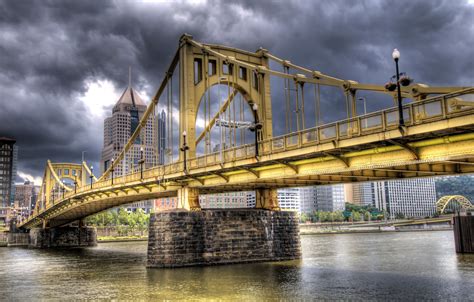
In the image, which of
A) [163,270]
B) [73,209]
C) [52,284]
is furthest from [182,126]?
[73,209]

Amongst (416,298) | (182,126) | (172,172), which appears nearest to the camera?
(416,298)

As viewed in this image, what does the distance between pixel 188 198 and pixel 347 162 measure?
19.3 m

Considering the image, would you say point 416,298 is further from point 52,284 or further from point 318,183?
point 52,284

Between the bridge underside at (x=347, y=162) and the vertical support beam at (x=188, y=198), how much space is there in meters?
0.46

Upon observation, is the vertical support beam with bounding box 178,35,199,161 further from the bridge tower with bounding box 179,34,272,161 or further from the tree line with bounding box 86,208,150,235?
the tree line with bounding box 86,208,150,235

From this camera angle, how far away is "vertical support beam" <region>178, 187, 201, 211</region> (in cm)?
4216

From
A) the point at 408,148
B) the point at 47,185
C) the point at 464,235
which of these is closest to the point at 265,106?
the point at 408,148

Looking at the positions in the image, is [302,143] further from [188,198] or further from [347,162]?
[188,198]

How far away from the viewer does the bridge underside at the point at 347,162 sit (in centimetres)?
2103

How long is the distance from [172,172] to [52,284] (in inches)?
496

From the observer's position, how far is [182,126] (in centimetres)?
4344

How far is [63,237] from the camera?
93.1 meters

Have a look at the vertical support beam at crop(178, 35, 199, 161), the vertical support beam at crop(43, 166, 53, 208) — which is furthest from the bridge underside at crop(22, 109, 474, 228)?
the vertical support beam at crop(43, 166, 53, 208)

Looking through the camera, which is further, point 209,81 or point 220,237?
point 209,81
